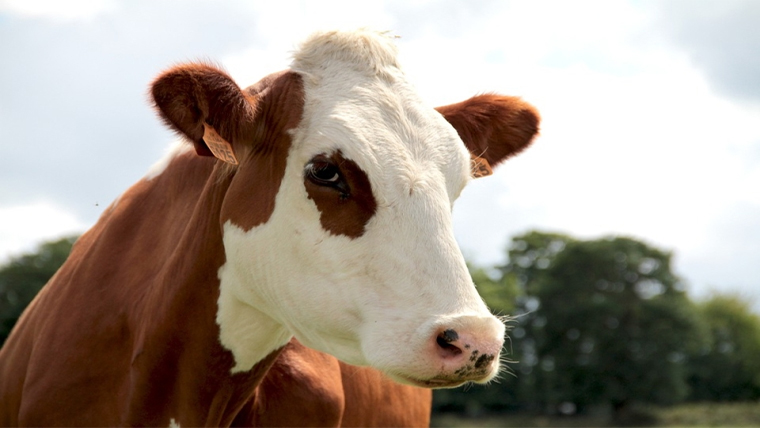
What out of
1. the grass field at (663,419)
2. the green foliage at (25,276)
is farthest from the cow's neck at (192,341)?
the grass field at (663,419)

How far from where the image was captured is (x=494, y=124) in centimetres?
500

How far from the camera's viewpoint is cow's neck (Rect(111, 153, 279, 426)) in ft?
14.1

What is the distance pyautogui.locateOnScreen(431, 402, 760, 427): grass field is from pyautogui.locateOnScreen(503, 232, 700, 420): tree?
2.22m

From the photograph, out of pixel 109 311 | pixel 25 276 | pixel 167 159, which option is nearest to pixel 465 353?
pixel 109 311

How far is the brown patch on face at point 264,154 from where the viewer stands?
3.98 m

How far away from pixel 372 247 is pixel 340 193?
29 cm

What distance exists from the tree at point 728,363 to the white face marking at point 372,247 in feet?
234

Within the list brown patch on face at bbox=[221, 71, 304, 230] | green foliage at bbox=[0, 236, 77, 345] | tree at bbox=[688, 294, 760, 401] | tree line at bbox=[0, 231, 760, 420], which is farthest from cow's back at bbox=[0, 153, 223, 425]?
tree at bbox=[688, 294, 760, 401]

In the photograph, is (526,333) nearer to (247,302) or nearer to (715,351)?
(715,351)

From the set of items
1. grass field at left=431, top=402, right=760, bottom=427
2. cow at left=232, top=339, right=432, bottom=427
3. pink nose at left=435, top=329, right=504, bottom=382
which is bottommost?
grass field at left=431, top=402, right=760, bottom=427

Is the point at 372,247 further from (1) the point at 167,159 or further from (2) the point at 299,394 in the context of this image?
(1) the point at 167,159

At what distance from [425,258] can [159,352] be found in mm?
1653

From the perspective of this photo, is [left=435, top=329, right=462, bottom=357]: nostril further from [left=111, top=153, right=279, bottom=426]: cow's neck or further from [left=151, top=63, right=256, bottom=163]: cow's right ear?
[left=151, top=63, right=256, bottom=163]: cow's right ear

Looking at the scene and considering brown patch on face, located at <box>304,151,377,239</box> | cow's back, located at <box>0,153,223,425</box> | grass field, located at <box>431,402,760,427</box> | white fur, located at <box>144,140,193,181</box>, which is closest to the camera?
brown patch on face, located at <box>304,151,377,239</box>
